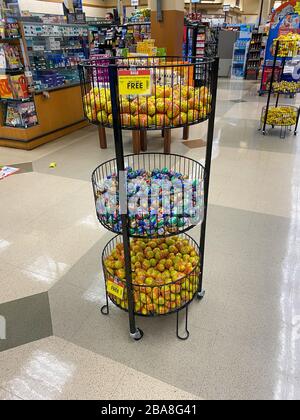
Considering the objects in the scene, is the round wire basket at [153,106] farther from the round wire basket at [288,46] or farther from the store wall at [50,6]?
the store wall at [50,6]

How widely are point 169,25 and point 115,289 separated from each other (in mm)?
4943

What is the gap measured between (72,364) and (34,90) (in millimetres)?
4248

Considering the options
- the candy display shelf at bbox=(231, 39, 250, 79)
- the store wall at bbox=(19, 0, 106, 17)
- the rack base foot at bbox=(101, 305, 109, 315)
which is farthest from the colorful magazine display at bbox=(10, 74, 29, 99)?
the store wall at bbox=(19, 0, 106, 17)

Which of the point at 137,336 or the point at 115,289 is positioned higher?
the point at 115,289

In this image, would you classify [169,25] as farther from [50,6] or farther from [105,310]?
[50,6]

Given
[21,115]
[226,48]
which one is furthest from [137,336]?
[226,48]

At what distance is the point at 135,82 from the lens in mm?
1153

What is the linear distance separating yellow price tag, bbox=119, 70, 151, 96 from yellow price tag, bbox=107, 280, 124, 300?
103cm

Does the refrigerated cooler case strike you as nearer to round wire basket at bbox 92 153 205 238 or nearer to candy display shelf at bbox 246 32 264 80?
candy display shelf at bbox 246 32 264 80

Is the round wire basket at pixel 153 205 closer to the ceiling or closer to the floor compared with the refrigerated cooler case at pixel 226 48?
closer to the floor

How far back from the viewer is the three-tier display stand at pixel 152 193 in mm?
1262

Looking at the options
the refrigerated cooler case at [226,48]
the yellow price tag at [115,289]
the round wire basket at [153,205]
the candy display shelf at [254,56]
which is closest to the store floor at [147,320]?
the yellow price tag at [115,289]

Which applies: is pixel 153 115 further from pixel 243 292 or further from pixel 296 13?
pixel 296 13
